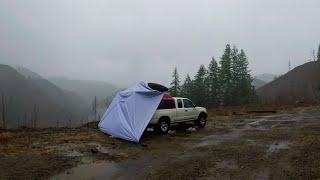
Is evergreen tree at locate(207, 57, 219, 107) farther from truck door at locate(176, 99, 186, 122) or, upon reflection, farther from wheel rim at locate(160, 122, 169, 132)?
wheel rim at locate(160, 122, 169, 132)

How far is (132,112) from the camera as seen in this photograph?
19.7m

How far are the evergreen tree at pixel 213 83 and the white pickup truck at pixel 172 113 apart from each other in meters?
49.8

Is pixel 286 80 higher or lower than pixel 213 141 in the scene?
higher

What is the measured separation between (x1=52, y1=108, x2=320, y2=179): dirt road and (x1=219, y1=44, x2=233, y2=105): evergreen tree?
50.1 m

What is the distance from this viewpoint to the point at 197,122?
78.0 ft

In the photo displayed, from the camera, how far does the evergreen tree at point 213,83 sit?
240 ft

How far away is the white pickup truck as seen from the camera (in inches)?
Result: 811

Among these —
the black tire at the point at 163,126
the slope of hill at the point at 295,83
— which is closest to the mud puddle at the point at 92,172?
the black tire at the point at 163,126

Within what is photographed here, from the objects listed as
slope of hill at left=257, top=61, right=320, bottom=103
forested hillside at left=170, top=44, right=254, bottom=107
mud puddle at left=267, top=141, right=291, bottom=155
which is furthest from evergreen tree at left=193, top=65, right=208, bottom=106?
mud puddle at left=267, top=141, right=291, bottom=155

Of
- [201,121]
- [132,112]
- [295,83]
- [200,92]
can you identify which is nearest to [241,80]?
[200,92]

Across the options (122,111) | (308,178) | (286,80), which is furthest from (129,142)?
(286,80)

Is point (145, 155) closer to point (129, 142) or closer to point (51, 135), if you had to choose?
point (129, 142)

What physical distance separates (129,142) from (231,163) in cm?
628

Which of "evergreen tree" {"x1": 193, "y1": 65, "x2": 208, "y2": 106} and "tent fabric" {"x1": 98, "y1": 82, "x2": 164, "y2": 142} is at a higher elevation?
"evergreen tree" {"x1": 193, "y1": 65, "x2": 208, "y2": 106}
